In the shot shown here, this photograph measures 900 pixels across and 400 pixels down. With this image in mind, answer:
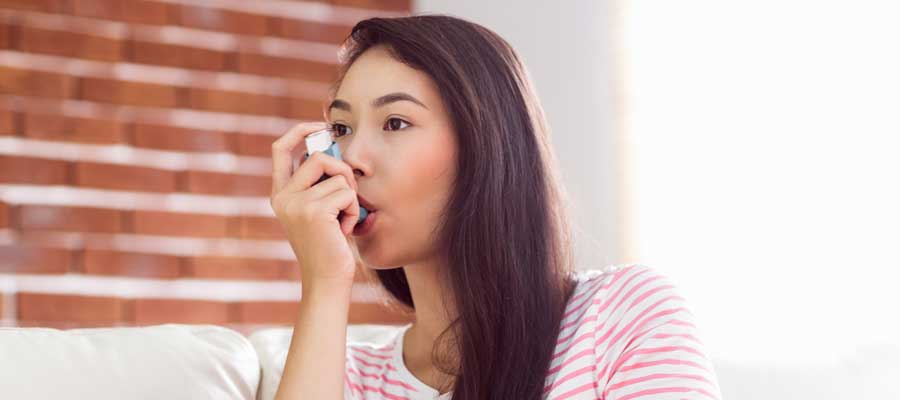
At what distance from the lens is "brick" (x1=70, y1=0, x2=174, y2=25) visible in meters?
3.11

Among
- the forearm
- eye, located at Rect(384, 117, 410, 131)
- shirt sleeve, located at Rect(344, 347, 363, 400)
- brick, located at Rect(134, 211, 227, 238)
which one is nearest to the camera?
the forearm

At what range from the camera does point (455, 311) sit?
144cm

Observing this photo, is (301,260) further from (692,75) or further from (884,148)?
(692,75)

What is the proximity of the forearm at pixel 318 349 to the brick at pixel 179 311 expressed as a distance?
1941 millimetres

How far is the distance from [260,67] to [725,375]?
204cm

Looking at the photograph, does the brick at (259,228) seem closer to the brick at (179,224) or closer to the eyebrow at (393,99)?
the brick at (179,224)

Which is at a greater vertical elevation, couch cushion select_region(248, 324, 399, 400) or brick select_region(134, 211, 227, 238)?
couch cushion select_region(248, 324, 399, 400)

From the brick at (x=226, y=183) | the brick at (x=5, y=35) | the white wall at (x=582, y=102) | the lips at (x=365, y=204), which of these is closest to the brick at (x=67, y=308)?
the brick at (x=226, y=183)

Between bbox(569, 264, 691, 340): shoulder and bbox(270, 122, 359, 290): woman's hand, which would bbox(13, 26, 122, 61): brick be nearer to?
bbox(270, 122, 359, 290): woman's hand

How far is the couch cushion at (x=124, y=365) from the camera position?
1.30 metres

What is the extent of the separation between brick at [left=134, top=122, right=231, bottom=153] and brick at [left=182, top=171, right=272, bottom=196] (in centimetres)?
8

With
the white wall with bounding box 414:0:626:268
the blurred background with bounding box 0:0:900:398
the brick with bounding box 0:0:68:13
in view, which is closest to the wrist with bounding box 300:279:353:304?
the blurred background with bounding box 0:0:900:398

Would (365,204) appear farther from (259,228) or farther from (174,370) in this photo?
(259,228)

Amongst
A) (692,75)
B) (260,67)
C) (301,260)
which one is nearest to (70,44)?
(260,67)
